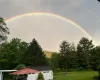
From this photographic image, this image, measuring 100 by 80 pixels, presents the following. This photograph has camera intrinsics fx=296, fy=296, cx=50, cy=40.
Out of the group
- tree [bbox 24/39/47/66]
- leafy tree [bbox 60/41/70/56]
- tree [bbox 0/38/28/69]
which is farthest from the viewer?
leafy tree [bbox 60/41/70/56]

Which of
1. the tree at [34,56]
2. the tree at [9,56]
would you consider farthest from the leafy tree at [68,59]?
the tree at [9,56]

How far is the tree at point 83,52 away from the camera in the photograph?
108188 millimetres

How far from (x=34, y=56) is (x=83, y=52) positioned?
30.8 metres

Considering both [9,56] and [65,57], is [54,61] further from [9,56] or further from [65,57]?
[9,56]

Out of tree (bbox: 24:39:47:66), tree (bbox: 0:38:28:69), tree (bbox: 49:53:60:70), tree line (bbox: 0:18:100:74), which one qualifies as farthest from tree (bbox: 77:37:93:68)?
tree (bbox: 0:38:28:69)

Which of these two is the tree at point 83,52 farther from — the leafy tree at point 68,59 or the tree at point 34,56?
the tree at point 34,56

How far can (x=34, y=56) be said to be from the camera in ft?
284

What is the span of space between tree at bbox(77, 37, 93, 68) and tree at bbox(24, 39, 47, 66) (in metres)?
24.0

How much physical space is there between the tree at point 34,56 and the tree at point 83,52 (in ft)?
78.6

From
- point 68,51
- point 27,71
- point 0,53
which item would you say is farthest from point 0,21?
point 68,51

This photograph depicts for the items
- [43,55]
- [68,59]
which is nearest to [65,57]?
[68,59]

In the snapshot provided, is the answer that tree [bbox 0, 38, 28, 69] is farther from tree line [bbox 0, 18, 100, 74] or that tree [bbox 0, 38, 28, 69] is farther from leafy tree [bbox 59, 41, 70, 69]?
leafy tree [bbox 59, 41, 70, 69]

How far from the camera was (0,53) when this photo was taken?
7469cm

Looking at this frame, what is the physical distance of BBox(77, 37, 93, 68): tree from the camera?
108188 millimetres
